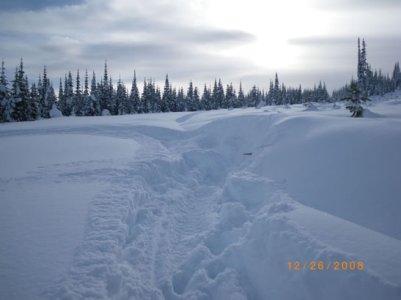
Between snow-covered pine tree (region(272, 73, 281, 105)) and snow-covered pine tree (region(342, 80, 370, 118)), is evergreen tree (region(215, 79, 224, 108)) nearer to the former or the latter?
snow-covered pine tree (region(272, 73, 281, 105))

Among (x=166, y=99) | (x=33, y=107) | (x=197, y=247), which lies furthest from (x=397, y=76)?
(x=197, y=247)

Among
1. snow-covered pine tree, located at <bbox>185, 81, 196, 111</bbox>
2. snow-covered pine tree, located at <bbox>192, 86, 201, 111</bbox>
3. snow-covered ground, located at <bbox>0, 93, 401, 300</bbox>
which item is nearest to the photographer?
snow-covered ground, located at <bbox>0, 93, 401, 300</bbox>

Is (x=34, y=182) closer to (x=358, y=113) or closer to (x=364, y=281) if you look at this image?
(x=364, y=281)

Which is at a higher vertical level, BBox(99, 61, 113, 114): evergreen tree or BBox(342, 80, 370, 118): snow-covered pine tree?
BBox(99, 61, 113, 114): evergreen tree

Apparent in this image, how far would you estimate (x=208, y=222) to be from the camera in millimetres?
9180

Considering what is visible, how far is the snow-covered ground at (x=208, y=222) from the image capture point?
4910mm

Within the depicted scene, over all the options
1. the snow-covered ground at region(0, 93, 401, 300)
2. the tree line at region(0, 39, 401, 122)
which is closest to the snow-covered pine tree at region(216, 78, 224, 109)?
the tree line at region(0, 39, 401, 122)

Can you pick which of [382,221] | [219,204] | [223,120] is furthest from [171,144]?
[382,221]

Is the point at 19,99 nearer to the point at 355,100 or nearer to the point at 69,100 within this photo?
the point at 69,100

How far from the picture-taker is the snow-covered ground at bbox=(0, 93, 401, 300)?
4910 millimetres
